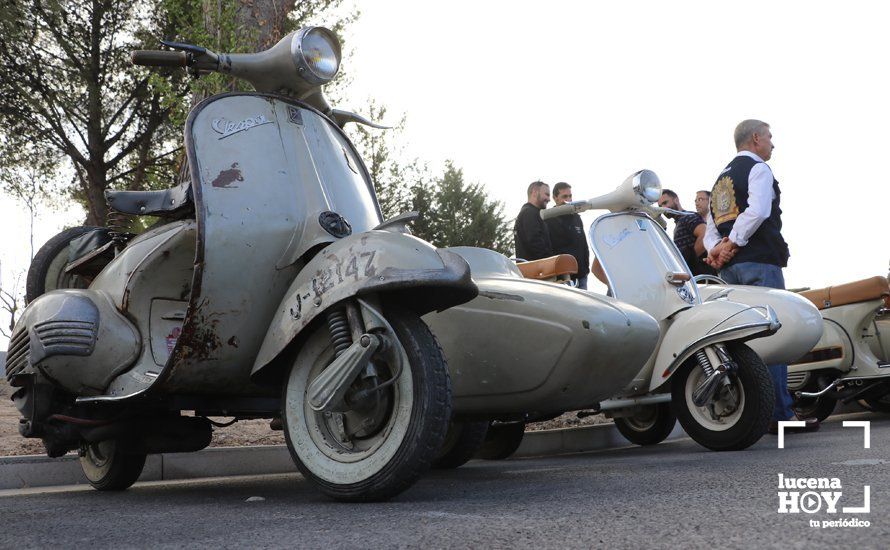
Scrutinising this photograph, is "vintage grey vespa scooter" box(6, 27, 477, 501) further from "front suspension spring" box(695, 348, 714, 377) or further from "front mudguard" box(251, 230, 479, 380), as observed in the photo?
"front suspension spring" box(695, 348, 714, 377)

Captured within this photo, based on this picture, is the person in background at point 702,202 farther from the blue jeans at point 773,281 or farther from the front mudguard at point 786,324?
the front mudguard at point 786,324

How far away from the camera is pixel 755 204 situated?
630 centimetres

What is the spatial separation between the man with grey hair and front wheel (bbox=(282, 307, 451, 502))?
12.5 ft

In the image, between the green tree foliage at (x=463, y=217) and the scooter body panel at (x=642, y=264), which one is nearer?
the scooter body panel at (x=642, y=264)

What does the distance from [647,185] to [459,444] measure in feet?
7.73

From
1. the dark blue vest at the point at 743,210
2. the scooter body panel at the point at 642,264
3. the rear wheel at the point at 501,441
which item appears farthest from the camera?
the dark blue vest at the point at 743,210

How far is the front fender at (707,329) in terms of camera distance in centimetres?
508

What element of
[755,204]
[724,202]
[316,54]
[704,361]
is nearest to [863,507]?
[316,54]

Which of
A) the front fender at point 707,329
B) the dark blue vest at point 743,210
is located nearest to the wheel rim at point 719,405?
the front fender at point 707,329

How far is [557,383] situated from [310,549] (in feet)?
6.21

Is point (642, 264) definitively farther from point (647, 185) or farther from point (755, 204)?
point (755, 204)

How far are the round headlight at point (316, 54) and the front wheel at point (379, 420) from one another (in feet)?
3.75

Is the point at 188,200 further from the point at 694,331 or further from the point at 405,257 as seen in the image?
the point at 694,331

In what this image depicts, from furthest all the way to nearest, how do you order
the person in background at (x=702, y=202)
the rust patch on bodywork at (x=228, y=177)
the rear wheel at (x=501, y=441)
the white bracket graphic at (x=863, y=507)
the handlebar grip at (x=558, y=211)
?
the person in background at (x=702, y=202) → the handlebar grip at (x=558, y=211) → the rear wheel at (x=501, y=441) → the rust patch on bodywork at (x=228, y=177) → the white bracket graphic at (x=863, y=507)
